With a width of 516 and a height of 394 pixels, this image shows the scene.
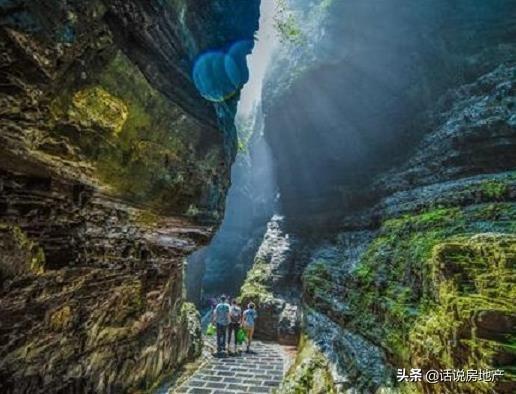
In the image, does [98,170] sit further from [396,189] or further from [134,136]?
[396,189]

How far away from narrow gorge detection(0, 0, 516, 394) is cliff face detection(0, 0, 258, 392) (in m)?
0.03

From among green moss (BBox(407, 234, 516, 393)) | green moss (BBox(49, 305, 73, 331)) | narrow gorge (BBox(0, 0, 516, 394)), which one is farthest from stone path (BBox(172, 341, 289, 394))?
green moss (BBox(407, 234, 516, 393))

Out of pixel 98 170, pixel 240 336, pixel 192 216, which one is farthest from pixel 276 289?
pixel 98 170

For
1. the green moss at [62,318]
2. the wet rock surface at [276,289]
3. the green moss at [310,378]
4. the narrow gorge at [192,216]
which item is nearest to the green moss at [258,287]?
the wet rock surface at [276,289]

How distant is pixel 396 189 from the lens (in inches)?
688

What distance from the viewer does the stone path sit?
925 cm

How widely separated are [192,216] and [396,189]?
12.8 metres

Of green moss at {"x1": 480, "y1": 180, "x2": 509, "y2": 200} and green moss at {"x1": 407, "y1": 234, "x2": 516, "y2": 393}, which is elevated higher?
green moss at {"x1": 480, "y1": 180, "x2": 509, "y2": 200}

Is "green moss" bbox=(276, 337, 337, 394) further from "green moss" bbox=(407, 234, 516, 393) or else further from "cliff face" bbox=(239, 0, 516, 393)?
"green moss" bbox=(407, 234, 516, 393)

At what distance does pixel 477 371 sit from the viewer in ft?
15.0

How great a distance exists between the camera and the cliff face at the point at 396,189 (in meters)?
6.33

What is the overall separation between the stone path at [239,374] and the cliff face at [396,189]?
124cm

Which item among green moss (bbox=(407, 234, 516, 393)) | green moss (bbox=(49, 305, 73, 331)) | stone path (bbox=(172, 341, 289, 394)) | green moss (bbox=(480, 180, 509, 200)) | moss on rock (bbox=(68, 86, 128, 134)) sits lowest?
stone path (bbox=(172, 341, 289, 394))

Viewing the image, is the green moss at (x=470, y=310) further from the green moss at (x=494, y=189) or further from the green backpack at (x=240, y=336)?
the green backpack at (x=240, y=336)
